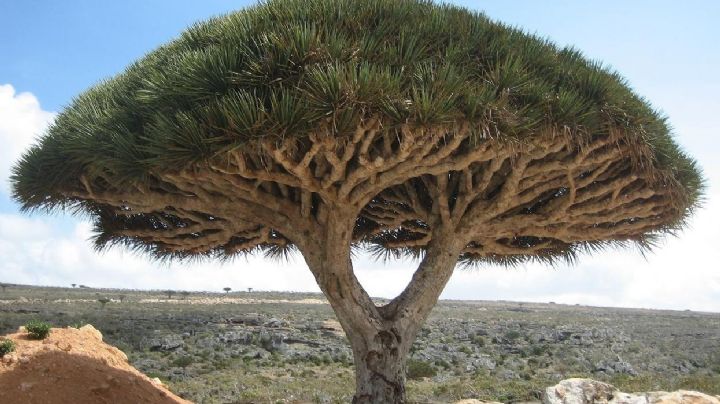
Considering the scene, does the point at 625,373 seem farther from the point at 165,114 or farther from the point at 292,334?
the point at 165,114

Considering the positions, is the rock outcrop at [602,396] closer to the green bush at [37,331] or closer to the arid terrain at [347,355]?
the green bush at [37,331]

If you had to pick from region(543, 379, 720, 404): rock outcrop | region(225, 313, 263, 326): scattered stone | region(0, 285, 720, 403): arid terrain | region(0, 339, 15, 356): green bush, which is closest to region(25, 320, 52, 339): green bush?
region(0, 339, 15, 356): green bush

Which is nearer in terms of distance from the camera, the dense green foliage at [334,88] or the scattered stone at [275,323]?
the dense green foliage at [334,88]

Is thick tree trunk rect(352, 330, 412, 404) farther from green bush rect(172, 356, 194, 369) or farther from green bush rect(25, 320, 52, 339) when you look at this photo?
green bush rect(172, 356, 194, 369)

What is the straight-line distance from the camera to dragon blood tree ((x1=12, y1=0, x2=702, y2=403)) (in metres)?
7.30

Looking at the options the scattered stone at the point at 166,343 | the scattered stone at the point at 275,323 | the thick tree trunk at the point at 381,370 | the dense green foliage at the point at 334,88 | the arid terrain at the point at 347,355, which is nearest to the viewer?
the dense green foliage at the point at 334,88

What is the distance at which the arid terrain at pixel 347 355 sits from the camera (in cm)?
1886

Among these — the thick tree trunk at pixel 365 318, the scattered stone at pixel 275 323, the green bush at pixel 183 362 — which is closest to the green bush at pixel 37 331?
the thick tree trunk at pixel 365 318

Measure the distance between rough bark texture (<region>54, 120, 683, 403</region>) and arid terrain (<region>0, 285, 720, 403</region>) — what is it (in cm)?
731

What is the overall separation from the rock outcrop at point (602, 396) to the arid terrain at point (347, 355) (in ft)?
26.7

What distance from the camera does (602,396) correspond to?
870 centimetres

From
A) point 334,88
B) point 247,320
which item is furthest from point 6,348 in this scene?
point 247,320

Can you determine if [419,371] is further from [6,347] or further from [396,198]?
[6,347]

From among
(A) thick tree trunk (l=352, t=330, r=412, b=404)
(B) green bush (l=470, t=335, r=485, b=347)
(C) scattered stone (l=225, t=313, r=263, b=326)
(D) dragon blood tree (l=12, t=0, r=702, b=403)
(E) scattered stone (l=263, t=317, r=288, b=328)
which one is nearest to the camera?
(D) dragon blood tree (l=12, t=0, r=702, b=403)
